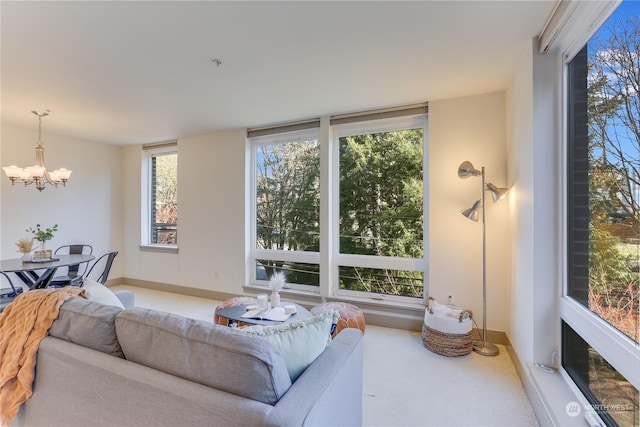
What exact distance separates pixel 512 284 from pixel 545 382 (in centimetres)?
95

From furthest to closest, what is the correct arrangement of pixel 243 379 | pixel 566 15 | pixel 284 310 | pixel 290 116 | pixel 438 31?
1. pixel 290 116
2. pixel 284 310
3. pixel 438 31
4. pixel 566 15
5. pixel 243 379

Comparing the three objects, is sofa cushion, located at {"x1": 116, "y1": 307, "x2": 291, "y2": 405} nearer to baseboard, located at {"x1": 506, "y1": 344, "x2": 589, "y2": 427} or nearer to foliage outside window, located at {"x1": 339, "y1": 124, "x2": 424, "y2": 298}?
baseboard, located at {"x1": 506, "y1": 344, "x2": 589, "y2": 427}

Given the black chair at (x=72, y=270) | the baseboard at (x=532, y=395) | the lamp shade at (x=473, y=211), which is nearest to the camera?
the baseboard at (x=532, y=395)

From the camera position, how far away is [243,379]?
3.17 ft

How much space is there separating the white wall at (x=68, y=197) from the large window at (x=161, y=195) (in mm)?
551

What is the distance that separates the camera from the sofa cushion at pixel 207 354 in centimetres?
96

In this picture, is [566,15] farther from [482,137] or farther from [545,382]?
[545,382]

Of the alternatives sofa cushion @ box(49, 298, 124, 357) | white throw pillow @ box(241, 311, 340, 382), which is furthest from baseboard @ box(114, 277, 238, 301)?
white throw pillow @ box(241, 311, 340, 382)

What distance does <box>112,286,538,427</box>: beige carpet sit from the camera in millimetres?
1794

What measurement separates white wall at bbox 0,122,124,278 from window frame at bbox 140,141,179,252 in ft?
1.64

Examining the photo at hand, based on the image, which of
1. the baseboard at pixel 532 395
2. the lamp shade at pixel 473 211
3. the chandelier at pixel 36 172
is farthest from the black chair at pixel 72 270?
the baseboard at pixel 532 395

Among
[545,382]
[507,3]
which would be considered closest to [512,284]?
[545,382]

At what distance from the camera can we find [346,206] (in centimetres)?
364

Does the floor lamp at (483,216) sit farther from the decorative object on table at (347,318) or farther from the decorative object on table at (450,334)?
the decorative object on table at (347,318)
